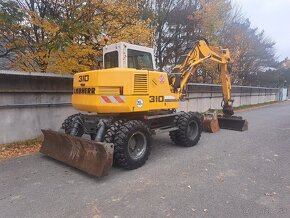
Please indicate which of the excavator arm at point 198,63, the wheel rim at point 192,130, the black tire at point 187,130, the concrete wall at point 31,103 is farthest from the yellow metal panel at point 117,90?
the concrete wall at point 31,103

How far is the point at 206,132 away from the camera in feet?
31.6

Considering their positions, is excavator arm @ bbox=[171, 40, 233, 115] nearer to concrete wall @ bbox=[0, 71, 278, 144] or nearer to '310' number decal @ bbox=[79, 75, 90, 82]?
'310' number decal @ bbox=[79, 75, 90, 82]

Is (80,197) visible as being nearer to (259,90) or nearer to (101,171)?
(101,171)

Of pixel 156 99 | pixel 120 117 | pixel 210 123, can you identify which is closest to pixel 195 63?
pixel 210 123

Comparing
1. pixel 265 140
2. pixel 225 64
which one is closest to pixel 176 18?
pixel 225 64

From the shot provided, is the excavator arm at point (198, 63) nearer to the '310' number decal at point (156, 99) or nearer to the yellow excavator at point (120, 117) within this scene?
the yellow excavator at point (120, 117)

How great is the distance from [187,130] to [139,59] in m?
2.46

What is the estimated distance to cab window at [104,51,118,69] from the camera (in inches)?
253

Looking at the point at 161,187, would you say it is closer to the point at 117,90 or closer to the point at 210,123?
the point at 117,90

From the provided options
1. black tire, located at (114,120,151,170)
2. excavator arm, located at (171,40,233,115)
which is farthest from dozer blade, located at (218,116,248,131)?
black tire, located at (114,120,151,170)

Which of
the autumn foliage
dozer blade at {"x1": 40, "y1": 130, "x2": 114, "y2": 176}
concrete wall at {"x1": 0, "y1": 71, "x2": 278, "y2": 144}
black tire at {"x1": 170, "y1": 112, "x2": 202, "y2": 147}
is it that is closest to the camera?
dozer blade at {"x1": 40, "y1": 130, "x2": 114, "y2": 176}

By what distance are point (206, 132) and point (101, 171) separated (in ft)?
19.0

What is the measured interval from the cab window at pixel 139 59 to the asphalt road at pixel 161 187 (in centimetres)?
235

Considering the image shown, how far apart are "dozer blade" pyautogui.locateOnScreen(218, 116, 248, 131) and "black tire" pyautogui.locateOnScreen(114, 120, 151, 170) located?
5444 millimetres
